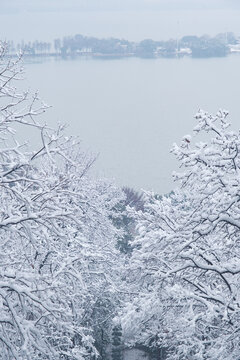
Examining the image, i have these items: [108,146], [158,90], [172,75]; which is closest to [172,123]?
[108,146]

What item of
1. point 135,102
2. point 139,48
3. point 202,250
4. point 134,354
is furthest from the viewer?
point 139,48

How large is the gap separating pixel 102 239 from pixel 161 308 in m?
8.51

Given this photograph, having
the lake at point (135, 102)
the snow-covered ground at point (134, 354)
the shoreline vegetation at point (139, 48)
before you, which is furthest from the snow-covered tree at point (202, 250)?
the shoreline vegetation at point (139, 48)

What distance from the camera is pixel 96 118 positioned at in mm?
68125

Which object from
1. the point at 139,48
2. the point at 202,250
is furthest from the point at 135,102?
the point at 202,250

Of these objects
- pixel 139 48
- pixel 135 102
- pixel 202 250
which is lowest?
pixel 202 250

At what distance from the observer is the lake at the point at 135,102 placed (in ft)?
157

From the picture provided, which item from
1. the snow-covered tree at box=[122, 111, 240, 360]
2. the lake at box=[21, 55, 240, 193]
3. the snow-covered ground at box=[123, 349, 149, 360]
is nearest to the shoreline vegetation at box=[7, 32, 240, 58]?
the lake at box=[21, 55, 240, 193]

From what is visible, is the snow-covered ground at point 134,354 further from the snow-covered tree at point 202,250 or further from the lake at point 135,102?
the lake at point 135,102

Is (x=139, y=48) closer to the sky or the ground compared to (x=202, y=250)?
closer to the sky

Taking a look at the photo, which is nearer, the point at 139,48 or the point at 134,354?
the point at 134,354

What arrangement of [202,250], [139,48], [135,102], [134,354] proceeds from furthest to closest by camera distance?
1. [139,48]
2. [135,102]
3. [134,354]
4. [202,250]

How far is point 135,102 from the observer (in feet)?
287

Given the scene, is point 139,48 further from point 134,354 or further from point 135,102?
point 134,354
